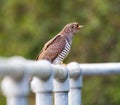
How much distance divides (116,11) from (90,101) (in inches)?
58.7

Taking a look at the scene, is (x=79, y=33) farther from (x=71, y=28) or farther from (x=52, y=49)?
(x=52, y=49)

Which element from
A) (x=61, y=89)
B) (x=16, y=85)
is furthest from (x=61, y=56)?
(x=16, y=85)

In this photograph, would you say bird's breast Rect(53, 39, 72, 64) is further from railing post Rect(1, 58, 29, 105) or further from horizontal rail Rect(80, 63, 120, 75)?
railing post Rect(1, 58, 29, 105)

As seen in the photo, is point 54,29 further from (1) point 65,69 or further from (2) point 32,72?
(2) point 32,72

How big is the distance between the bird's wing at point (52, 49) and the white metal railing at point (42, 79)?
63.3 inches

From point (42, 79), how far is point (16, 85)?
482 mm

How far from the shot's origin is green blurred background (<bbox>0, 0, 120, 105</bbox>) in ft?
38.7

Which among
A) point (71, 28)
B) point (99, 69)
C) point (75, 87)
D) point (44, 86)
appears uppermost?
point (71, 28)

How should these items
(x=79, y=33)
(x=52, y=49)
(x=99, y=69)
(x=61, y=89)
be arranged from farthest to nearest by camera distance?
1. (x=79, y=33)
2. (x=52, y=49)
3. (x=99, y=69)
4. (x=61, y=89)

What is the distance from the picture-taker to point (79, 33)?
12.7m

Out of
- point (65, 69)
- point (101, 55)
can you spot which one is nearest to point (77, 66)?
point (65, 69)

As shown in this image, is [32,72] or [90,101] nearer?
[32,72]

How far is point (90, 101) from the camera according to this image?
11.6m

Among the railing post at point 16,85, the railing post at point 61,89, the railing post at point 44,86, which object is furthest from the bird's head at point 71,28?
the railing post at point 16,85
